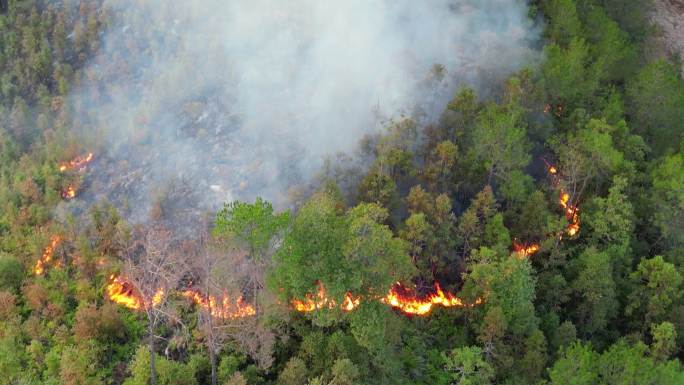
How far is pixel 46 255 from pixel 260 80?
21967 mm

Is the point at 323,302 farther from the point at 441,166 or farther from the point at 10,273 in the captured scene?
the point at 10,273

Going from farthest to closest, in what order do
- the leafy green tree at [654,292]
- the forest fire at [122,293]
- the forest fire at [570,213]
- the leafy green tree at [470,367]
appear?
the forest fire at [570,213], the forest fire at [122,293], the leafy green tree at [654,292], the leafy green tree at [470,367]

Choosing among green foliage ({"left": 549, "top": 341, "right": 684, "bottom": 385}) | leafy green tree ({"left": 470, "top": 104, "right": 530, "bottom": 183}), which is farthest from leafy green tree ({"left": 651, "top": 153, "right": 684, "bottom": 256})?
green foliage ({"left": 549, "top": 341, "right": 684, "bottom": 385})

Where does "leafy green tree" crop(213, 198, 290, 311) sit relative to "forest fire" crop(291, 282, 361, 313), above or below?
above

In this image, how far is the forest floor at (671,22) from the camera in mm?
71625

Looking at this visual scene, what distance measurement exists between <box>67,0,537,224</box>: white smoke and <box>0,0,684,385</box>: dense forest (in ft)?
6.39

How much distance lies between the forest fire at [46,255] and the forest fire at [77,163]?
7835mm

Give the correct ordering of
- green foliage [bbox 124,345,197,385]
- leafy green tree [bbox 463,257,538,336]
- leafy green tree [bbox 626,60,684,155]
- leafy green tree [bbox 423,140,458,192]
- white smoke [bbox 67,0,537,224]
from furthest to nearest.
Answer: leafy green tree [bbox 626,60,684,155] < white smoke [bbox 67,0,537,224] < leafy green tree [bbox 423,140,458,192] < leafy green tree [bbox 463,257,538,336] < green foliage [bbox 124,345,197,385]

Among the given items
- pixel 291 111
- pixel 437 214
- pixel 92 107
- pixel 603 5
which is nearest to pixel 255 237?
pixel 437 214

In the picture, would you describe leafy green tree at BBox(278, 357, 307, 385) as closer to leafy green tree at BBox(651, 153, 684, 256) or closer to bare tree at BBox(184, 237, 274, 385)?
bare tree at BBox(184, 237, 274, 385)

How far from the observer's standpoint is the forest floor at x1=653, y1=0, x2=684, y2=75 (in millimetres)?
71625

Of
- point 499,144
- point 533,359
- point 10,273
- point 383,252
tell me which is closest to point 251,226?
point 383,252

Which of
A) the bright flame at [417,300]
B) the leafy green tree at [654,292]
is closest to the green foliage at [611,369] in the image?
the leafy green tree at [654,292]

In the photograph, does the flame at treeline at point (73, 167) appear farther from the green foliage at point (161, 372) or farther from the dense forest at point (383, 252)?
the green foliage at point (161, 372)
